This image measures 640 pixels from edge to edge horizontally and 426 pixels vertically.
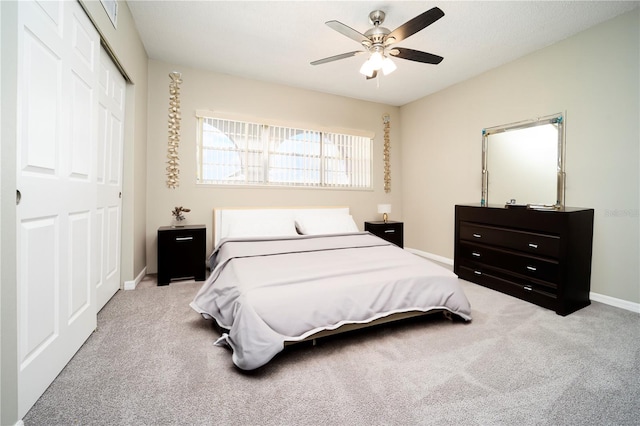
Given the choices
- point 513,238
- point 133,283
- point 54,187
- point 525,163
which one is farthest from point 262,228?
point 525,163

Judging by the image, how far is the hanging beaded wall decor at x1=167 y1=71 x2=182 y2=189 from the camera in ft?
12.0

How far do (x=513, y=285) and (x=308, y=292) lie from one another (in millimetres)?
2360

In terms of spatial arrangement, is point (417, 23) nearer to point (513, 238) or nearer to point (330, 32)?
point (330, 32)

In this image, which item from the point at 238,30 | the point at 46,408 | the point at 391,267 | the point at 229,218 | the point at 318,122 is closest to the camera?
the point at 46,408

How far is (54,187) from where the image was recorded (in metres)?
1.48

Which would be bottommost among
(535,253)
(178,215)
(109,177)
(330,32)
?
(535,253)

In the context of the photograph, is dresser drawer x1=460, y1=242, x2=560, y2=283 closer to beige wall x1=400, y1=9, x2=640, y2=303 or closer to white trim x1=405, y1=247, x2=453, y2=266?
beige wall x1=400, y1=9, x2=640, y2=303

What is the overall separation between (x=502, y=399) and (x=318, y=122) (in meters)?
4.11

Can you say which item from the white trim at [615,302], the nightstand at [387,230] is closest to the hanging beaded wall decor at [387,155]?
the nightstand at [387,230]

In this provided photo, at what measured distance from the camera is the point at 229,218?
3.77 m

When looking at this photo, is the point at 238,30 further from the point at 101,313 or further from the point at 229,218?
the point at 101,313

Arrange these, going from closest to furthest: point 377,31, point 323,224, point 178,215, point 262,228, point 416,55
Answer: point 377,31 < point 416,55 < point 262,228 < point 178,215 < point 323,224

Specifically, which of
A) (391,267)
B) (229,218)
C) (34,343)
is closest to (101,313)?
(34,343)

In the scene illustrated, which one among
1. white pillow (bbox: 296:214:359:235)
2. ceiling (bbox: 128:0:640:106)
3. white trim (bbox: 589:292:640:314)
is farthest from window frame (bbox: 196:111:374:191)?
white trim (bbox: 589:292:640:314)
